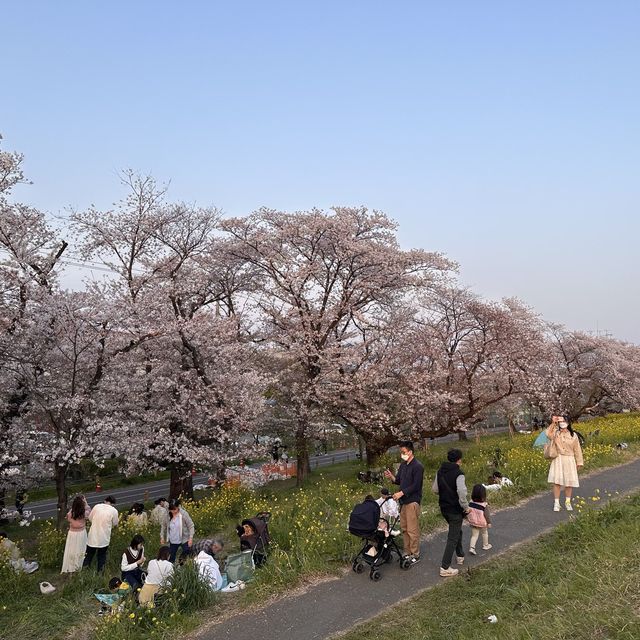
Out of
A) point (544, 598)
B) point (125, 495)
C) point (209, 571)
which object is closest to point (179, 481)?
point (209, 571)

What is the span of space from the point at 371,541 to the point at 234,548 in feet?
13.0

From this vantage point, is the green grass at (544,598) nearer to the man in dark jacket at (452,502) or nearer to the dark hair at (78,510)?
the man in dark jacket at (452,502)

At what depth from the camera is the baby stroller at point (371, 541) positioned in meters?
6.83

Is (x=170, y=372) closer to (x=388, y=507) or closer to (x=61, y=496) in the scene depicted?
(x=61, y=496)

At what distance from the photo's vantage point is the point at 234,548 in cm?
987

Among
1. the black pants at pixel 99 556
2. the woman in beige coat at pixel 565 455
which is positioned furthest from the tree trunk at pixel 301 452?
the woman in beige coat at pixel 565 455

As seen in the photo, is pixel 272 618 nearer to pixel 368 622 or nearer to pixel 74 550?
pixel 368 622

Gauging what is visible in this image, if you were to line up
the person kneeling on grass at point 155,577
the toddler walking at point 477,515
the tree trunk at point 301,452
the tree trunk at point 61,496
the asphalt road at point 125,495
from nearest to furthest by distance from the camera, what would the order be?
the person kneeling on grass at point 155,577, the toddler walking at point 477,515, the tree trunk at point 61,496, the tree trunk at point 301,452, the asphalt road at point 125,495

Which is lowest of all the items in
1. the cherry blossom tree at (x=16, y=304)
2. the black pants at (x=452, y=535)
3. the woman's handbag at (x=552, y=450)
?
the black pants at (x=452, y=535)

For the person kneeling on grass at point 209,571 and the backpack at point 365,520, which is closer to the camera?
the backpack at point 365,520

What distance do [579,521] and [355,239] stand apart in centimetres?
1343

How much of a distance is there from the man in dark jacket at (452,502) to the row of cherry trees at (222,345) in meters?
9.16

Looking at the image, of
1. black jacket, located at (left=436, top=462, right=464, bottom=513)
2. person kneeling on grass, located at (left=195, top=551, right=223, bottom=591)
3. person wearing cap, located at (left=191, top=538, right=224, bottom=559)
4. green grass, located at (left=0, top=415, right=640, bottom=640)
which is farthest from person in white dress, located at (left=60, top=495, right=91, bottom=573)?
black jacket, located at (left=436, top=462, right=464, bottom=513)

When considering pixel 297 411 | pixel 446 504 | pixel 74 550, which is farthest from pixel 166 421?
pixel 446 504
